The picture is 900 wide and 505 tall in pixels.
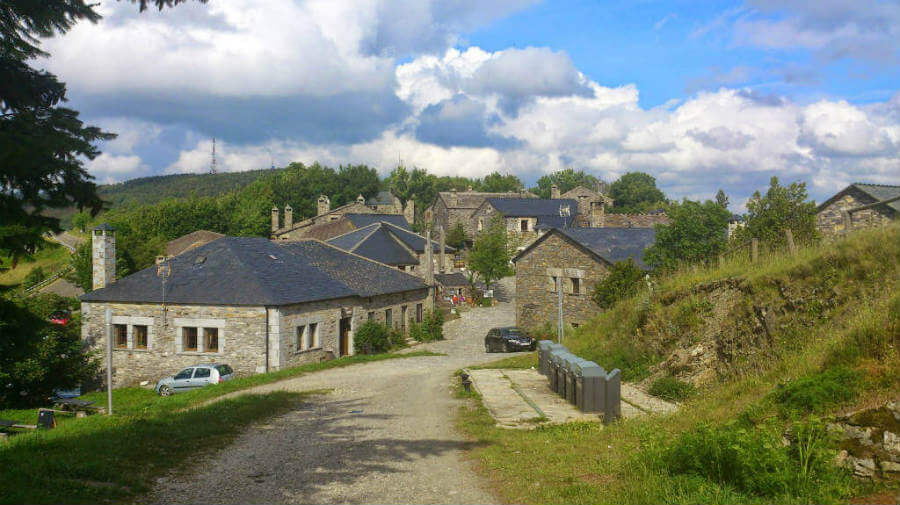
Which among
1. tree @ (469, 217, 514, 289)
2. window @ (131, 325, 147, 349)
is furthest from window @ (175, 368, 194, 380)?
tree @ (469, 217, 514, 289)

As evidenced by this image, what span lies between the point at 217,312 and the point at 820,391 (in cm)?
2241

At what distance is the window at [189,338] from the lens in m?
26.0

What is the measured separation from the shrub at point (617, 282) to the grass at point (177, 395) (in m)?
9.11

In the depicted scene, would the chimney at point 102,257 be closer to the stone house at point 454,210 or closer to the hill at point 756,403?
the hill at point 756,403

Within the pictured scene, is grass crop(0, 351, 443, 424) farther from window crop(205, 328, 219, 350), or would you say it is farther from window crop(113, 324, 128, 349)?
window crop(205, 328, 219, 350)

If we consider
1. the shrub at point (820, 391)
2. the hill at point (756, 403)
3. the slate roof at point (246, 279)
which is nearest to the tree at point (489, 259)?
the slate roof at point (246, 279)

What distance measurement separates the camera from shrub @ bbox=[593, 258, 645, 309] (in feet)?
103

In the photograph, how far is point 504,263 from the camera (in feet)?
193

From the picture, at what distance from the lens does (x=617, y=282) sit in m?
31.6

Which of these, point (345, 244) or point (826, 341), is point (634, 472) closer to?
point (826, 341)

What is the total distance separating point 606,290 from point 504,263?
27.0 meters

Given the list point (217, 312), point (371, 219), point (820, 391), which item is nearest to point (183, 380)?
point (217, 312)

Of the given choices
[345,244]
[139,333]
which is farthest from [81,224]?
[139,333]

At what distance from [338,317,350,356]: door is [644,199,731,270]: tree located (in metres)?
14.7
